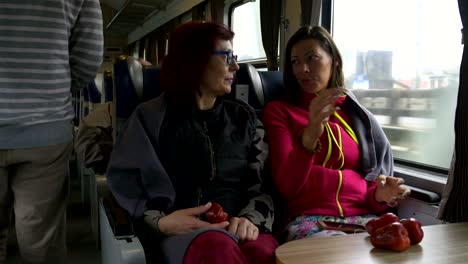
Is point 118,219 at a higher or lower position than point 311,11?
Answer: lower

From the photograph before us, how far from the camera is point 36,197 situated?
1.64 m

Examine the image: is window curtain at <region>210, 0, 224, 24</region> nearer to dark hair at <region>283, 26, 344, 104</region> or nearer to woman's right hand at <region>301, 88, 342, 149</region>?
dark hair at <region>283, 26, 344, 104</region>

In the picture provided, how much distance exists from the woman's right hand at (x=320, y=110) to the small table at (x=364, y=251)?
1.25 ft

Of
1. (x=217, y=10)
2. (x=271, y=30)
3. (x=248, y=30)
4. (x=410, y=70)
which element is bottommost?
(x=410, y=70)

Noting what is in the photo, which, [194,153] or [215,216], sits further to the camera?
→ [194,153]

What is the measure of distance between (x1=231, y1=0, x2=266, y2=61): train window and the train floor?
2.53 metres

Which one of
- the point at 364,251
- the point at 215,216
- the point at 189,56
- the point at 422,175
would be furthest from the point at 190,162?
the point at 422,175

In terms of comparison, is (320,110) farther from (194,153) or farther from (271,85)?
(271,85)

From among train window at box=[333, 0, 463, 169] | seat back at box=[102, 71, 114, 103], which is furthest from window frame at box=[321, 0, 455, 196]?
seat back at box=[102, 71, 114, 103]

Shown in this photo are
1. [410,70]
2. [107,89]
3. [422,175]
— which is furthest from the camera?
[107,89]

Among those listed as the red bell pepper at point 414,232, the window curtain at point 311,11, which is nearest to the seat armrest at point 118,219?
the red bell pepper at point 414,232

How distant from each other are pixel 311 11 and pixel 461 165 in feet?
5.98

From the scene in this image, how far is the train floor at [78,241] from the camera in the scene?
2.69 m

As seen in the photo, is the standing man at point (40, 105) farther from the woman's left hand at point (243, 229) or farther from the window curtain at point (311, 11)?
the window curtain at point (311, 11)
